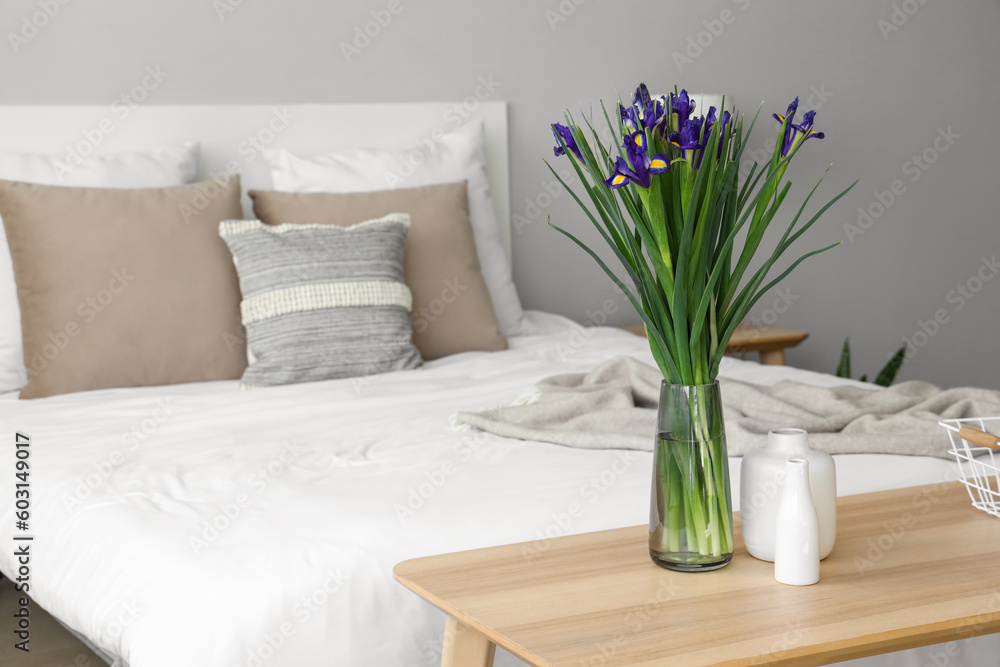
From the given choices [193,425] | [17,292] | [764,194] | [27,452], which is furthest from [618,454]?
[17,292]

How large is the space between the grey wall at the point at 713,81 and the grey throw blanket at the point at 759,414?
5.13 feet

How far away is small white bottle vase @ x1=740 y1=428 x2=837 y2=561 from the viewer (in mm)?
1055

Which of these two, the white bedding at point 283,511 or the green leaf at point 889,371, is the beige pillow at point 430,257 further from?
the green leaf at point 889,371

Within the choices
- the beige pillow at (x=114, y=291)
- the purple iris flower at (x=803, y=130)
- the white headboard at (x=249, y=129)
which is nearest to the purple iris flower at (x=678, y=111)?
the purple iris flower at (x=803, y=130)

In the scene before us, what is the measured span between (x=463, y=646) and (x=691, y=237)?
1.66 feet

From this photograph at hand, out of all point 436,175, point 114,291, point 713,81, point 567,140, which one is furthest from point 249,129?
point 567,140

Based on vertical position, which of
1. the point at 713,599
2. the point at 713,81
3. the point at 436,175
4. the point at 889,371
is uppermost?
the point at 713,81

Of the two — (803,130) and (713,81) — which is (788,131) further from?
(713,81)

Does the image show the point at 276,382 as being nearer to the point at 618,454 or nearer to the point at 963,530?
the point at 618,454

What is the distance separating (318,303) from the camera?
2.34 m

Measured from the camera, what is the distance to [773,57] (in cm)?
389

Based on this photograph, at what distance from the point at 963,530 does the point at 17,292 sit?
210 centimetres

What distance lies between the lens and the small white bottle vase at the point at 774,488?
1055mm

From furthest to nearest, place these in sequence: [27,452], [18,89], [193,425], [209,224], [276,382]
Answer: [18,89] < [209,224] < [276,382] < [193,425] < [27,452]
